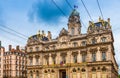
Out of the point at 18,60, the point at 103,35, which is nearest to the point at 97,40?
the point at 103,35

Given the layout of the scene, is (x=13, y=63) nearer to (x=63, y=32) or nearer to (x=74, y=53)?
(x=63, y=32)

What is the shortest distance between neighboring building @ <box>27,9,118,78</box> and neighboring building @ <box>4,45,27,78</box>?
17714 mm

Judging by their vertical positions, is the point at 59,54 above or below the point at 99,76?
above

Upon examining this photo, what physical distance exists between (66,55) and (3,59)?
35037mm

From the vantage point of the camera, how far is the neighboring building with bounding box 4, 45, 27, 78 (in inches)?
3415

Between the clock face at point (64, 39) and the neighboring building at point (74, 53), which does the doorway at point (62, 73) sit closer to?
the neighboring building at point (74, 53)

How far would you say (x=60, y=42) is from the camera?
66.9 meters

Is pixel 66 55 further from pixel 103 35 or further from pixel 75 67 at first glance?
pixel 103 35

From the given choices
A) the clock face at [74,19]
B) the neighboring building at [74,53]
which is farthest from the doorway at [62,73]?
the clock face at [74,19]

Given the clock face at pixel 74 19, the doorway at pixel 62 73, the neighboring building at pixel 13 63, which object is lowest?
the doorway at pixel 62 73

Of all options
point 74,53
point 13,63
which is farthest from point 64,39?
point 13,63

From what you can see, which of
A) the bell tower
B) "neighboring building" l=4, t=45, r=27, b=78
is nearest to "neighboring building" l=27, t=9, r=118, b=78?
the bell tower

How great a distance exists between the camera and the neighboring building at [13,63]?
285 feet

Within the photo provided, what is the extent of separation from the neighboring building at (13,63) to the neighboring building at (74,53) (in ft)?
58.1
